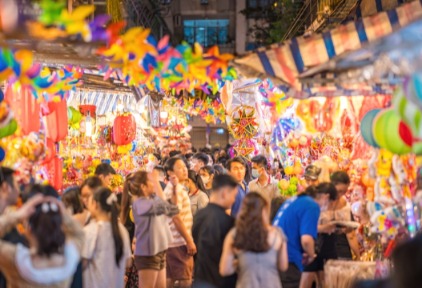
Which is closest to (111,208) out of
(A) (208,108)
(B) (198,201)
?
(B) (198,201)

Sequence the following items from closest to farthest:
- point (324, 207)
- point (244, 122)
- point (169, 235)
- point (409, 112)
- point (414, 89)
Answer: point (414, 89) → point (409, 112) → point (324, 207) → point (169, 235) → point (244, 122)

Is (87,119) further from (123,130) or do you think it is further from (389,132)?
(389,132)

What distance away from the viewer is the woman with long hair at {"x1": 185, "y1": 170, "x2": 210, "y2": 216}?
12188mm

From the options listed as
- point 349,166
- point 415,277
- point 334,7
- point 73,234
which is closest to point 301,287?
point 349,166

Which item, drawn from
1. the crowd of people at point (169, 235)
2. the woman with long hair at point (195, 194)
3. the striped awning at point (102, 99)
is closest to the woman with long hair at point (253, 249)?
the crowd of people at point (169, 235)

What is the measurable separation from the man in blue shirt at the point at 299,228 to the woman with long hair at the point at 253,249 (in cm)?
118

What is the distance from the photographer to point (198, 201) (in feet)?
40.2

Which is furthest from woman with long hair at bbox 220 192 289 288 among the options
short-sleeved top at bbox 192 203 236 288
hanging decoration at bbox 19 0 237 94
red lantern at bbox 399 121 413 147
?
hanging decoration at bbox 19 0 237 94

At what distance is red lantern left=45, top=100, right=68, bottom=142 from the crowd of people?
2.24 feet

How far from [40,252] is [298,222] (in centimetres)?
309

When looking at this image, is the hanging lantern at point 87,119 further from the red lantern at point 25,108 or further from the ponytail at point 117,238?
the ponytail at point 117,238

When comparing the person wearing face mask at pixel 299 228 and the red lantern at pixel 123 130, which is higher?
the red lantern at pixel 123 130

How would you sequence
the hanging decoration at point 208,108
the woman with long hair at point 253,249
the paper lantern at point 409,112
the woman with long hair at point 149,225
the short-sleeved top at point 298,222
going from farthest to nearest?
the hanging decoration at point 208,108
the woman with long hair at point 149,225
the short-sleeved top at point 298,222
the woman with long hair at point 253,249
the paper lantern at point 409,112

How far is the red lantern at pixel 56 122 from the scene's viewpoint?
10781 mm
